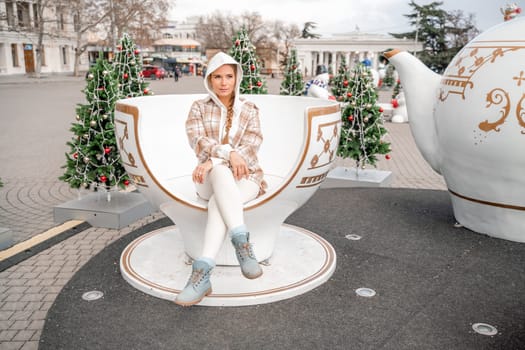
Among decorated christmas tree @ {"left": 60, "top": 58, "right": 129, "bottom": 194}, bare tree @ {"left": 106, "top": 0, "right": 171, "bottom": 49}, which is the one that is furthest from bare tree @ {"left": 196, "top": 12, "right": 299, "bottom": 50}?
decorated christmas tree @ {"left": 60, "top": 58, "right": 129, "bottom": 194}

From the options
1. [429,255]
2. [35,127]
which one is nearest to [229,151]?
[429,255]

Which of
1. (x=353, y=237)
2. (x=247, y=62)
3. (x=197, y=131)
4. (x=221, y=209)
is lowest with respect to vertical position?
(x=353, y=237)

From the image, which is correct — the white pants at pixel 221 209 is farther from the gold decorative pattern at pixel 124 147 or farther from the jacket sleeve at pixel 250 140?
the gold decorative pattern at pixel 124 147

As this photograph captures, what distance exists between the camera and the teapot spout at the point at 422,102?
15.4 ft

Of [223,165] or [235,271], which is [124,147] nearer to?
[223,165]

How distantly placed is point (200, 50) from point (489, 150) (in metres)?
78.6

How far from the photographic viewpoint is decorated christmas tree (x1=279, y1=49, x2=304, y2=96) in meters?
9.70

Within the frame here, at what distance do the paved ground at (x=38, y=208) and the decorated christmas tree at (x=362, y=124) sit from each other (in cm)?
76

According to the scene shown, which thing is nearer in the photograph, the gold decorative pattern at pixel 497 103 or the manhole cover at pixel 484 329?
the manhole cover at pixel 484 329

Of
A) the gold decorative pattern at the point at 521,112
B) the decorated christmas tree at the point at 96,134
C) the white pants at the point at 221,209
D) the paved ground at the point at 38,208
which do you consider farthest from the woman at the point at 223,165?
the gold decorative pattern at the point at 521,112

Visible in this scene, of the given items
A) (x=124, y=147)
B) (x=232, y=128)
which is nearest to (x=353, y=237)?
(x=232, y=128)

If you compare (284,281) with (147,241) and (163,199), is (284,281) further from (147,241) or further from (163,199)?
(147,241)

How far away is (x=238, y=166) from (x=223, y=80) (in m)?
0.63

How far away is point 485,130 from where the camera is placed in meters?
4.00
